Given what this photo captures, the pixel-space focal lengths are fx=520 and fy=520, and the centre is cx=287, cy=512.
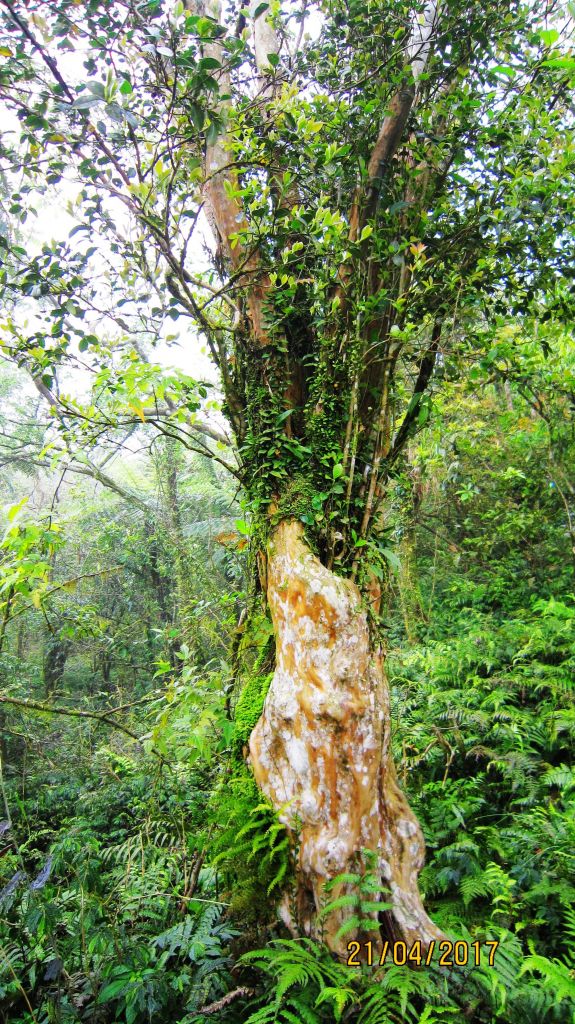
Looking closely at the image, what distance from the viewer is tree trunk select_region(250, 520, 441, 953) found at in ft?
6.66

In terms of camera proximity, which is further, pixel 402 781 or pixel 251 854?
pixel 402 781

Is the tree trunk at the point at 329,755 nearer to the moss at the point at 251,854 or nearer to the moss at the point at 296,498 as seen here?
the moss at the point at 251,854

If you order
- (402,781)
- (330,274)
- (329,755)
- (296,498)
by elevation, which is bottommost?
(402,781)

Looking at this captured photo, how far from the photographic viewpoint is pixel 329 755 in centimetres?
208

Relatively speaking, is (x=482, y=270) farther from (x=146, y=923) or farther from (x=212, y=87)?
(x=146, y=923)

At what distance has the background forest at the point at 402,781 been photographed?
6.40ft

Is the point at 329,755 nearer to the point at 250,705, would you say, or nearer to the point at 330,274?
the point at 250,705

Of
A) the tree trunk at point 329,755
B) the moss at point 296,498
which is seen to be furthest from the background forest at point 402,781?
the moss at point 296,498
